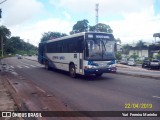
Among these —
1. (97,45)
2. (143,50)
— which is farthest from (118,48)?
(143,50)

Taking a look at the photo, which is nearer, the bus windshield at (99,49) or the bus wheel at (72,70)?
the bus windshield at (99,49)

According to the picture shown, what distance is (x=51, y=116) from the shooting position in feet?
26.1

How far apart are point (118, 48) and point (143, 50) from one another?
5558cm

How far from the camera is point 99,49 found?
672 inches

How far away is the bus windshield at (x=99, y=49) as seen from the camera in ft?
54.9

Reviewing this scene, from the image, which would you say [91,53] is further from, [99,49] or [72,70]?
[72,70]

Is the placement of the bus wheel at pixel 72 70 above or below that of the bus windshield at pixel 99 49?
below

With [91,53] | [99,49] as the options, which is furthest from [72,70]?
[99,49]

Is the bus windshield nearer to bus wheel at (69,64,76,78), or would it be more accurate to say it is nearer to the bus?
the bus

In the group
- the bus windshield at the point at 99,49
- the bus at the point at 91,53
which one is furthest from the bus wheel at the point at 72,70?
the bus windshield at the point at 99,49

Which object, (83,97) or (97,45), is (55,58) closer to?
(97,45)

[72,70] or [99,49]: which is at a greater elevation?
[99,49]

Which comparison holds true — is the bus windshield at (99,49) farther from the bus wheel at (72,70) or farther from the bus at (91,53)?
the bus wheel at (72,70)

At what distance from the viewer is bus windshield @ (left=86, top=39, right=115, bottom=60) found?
16734 mm
